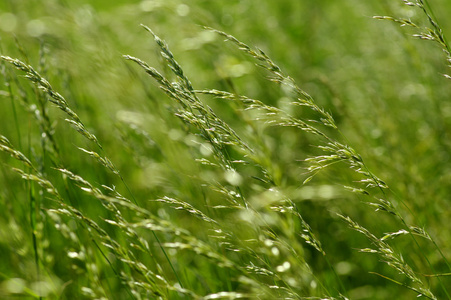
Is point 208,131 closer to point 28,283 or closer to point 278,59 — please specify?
point 28,283

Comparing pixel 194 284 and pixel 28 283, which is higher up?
pixel 28 283

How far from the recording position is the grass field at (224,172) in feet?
4.66

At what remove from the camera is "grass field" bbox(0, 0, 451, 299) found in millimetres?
1419

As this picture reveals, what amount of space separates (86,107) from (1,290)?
1203mm

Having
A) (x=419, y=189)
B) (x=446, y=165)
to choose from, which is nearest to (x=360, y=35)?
(x=446, y=165)

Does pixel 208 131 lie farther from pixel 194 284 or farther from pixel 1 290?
pixel 1 290

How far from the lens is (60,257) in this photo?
261cm

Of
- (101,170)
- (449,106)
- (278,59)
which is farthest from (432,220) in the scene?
(278,59)

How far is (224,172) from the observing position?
156cm

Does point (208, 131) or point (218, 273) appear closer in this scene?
point (208, 131)

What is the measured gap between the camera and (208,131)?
1.44m

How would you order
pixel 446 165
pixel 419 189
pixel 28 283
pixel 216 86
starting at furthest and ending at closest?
1. pixel 216 86
2. pixel 446 165
3. pixel 419 189
4. pixel 28 283

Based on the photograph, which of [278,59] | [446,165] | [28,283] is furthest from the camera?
[278,59]

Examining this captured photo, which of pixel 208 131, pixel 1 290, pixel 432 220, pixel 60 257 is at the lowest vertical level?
pixel 60 257
